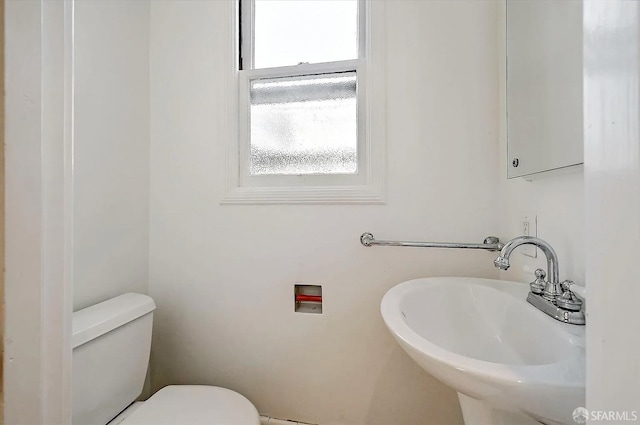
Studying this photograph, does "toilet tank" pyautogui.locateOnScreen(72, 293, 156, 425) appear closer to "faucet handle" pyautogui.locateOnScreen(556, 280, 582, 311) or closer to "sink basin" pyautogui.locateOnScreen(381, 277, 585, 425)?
"sink basin" pyautogui.locateOnScreen(381, 277, 585, 425)

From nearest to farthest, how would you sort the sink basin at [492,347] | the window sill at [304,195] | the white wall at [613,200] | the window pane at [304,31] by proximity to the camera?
the white wall at [613,200]
the sink basin at [492,347]
the window sill at [304,195]
the window pane at [304,31]

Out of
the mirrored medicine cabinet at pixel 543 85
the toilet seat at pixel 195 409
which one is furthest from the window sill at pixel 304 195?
the toilet seat at pixel 195 409

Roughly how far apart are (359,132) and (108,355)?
1254mm

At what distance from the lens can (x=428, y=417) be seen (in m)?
1.12

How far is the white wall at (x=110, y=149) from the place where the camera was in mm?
1045

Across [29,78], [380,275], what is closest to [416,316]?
[380,275]

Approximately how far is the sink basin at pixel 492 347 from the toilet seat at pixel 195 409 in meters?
0.63

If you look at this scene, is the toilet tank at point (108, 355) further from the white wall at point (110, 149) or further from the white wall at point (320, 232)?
the white wall at point (320, 232)

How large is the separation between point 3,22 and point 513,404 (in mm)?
1110

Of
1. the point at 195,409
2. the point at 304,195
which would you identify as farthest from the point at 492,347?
the point at 195,409

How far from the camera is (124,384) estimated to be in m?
1.02

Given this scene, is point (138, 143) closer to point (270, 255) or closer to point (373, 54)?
point (270, 255)

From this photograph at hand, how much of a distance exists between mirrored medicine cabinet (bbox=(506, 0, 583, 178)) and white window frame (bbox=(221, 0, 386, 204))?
45cm

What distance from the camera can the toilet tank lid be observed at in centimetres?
86
